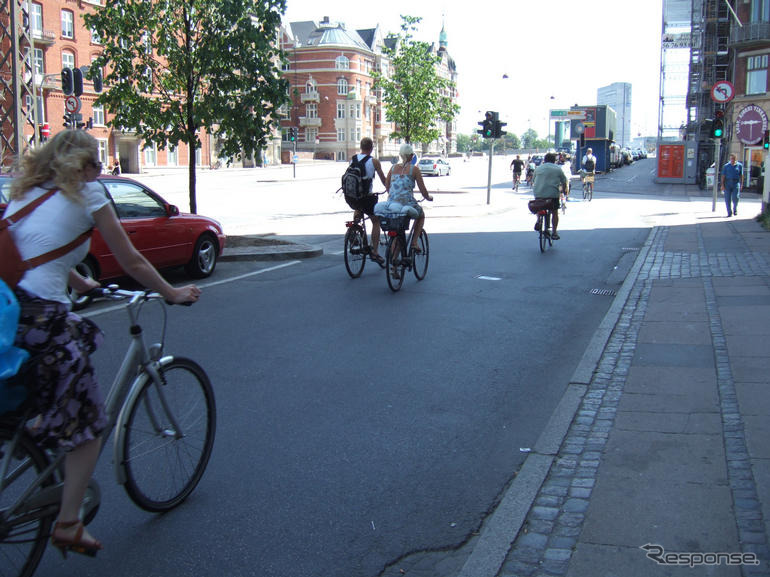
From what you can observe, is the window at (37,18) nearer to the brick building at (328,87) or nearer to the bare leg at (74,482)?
the brick building at (328,87)

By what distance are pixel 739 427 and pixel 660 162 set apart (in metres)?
45.5

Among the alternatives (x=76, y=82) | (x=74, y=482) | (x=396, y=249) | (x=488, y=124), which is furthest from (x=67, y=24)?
(x=74, y=482)

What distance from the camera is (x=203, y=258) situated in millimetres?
11227

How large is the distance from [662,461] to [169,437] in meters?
2.76

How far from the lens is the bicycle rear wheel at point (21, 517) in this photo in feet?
9.49

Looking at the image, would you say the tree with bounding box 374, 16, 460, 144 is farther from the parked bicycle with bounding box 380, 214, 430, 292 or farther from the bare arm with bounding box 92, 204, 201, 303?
the bare arm with bounding box 92, 204, 201, 303

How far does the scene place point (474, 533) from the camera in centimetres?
368

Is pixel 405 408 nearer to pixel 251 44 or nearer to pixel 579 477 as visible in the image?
pixel 579 477

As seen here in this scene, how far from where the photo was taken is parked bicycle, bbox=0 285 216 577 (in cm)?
292

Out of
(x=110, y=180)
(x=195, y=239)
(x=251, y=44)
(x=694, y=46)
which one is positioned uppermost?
(x=694, y=46)

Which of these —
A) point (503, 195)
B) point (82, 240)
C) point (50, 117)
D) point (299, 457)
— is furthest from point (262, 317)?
point (50, 117)

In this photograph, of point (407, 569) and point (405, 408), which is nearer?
point (407, 569)

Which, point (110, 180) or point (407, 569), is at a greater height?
point (110, 180)

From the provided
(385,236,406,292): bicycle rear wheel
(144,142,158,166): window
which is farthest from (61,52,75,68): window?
(385,236,406,292): bicycle rear wheel
